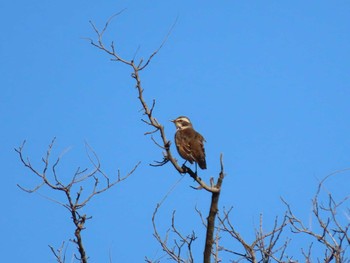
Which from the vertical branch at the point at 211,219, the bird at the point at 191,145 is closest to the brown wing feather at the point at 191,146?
the bird at the point at 191,145

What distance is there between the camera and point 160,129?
577 cm

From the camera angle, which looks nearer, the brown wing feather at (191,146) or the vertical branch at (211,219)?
the vertical branch at (211,219)

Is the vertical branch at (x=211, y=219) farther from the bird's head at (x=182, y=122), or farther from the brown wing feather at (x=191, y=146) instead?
the bird's head at (x=182, y=122)

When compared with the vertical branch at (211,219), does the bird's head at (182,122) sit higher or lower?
higher

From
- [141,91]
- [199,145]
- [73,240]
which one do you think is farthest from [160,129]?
[199,145]

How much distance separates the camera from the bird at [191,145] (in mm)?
8430

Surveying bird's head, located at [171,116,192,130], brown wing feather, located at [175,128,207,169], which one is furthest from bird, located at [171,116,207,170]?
bird's head, located at [171,116,192,130]

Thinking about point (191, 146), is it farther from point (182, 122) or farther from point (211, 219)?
point (211, 219)

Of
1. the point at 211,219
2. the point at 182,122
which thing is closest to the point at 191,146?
the point at 182,122

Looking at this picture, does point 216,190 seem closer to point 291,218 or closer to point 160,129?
point 160,129

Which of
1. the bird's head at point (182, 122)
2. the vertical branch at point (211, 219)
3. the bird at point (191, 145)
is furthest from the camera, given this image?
the bird's head at point (182, 122)

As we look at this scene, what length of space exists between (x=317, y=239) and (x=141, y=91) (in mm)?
2422

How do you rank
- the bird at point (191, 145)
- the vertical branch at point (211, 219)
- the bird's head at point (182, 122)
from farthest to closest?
1. the bird's head at point (182, 122)
2. the bird at point (191, 145)
3. the vertical branch at point (211, 219)

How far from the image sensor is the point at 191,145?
870cm
